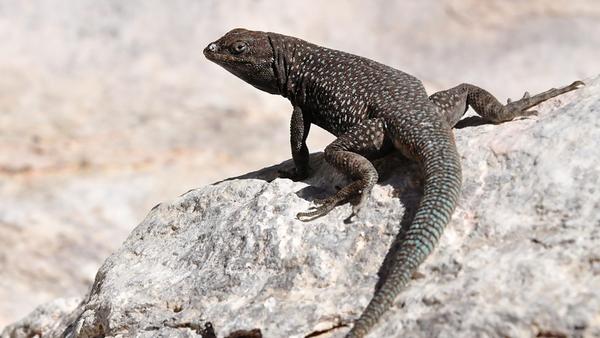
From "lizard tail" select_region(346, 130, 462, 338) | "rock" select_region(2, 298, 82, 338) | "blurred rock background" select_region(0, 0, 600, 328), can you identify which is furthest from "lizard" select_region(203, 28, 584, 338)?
"blurred rock background" select_region(0, 0, 600, 328)

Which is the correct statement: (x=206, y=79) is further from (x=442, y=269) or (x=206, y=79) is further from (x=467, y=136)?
(x=442, y=269)

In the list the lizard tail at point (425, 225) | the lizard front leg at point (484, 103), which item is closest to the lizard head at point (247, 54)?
the lizard front leg at point (484, 103)

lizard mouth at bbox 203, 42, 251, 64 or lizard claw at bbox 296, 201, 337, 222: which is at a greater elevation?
lizard mouth at bbox 203, 42, 251, 64

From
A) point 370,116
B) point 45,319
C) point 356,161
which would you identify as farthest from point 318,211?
point 45,319

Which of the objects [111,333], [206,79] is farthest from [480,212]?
[206,79]

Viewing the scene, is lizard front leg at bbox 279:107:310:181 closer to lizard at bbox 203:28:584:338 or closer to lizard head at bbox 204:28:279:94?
lizard at bbox 203:28:584:338
